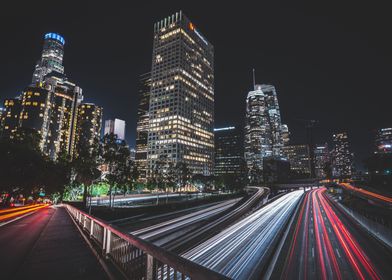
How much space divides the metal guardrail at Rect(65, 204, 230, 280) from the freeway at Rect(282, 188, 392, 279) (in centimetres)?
1338

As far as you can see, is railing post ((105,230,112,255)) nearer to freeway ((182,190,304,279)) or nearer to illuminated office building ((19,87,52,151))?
freeway ((182,190,304,279))

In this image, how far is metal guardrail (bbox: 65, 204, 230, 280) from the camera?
3.25 metres

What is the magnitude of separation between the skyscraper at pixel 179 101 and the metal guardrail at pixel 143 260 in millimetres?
143876

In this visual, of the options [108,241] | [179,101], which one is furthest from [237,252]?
[179,101]

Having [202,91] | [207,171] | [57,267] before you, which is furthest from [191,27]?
[57,267]

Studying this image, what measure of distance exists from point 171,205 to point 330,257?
35.8 metres

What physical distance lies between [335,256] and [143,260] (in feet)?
69.1

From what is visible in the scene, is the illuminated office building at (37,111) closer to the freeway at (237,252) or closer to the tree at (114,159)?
the tree at (114,159)

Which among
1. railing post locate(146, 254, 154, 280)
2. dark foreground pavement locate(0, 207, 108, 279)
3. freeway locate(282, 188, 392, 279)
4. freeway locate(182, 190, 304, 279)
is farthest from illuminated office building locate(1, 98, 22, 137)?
railing post locate(146, 254, 154, 280)

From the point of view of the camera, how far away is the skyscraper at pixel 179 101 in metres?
159

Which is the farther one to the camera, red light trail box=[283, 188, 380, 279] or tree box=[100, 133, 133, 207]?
tree box=[100, 133, 133, 207]

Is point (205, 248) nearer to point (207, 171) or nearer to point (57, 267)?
point (57, 267)

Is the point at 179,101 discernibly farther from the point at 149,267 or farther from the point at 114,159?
the point at 149,267

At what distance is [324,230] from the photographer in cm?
2936
